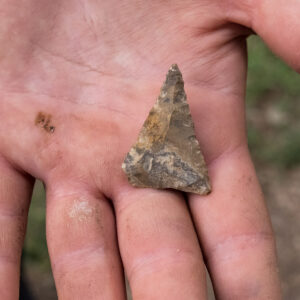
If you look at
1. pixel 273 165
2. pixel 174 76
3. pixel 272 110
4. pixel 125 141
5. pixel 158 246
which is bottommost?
pixel 273 165

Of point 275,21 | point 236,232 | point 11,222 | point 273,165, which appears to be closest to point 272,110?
point 273,165

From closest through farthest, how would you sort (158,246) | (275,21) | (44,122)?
(158,246) → (275,21) → (44,122)

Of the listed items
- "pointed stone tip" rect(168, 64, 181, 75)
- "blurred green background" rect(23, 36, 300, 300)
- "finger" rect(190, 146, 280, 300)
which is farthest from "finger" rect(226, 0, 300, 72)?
"blurred green background" rect(23, 36, 300, 300)

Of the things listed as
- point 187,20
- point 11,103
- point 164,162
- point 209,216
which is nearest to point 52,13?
point 11,103

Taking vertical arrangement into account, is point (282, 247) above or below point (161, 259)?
below

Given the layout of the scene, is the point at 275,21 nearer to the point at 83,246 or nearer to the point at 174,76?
the point at 174,76

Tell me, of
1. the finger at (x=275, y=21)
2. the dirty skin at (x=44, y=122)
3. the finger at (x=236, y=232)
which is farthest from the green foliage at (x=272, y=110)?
the dirty skin at (x=44, y=122)

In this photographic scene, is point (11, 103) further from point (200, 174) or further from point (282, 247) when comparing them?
point (282, 247)
